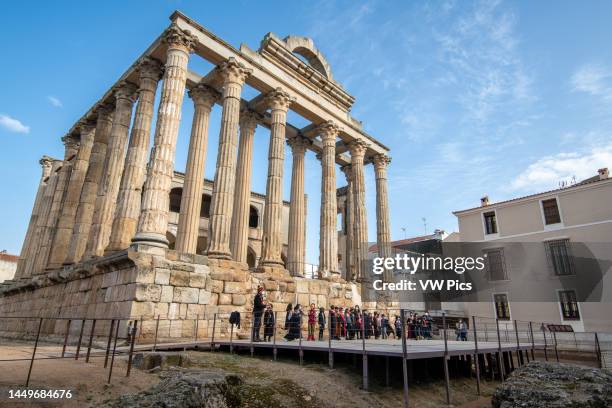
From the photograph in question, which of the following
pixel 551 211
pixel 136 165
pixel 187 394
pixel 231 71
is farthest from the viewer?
pixel 551 211

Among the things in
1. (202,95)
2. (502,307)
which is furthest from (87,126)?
(502,307)

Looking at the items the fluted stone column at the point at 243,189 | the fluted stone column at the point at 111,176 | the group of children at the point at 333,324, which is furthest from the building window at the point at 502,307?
the fluted stone column at the point at 111,176

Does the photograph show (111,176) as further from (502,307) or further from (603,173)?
(603,173)

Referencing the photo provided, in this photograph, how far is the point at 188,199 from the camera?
46.2 feet

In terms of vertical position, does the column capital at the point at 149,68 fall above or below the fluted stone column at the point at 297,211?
above

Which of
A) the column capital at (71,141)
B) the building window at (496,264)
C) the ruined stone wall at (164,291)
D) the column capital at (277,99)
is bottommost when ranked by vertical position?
the ruined stone wall at (164,291)

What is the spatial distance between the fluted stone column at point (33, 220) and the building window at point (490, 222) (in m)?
28.0

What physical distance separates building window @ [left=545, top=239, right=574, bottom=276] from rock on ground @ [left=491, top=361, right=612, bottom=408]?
1705 centimetres

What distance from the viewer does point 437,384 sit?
869cm

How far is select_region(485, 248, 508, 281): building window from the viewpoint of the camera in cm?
2428

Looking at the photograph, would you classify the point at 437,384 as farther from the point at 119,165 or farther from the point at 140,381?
the point at 119,165

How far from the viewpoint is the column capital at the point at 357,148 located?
21391 millimetres

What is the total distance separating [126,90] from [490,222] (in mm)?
23695

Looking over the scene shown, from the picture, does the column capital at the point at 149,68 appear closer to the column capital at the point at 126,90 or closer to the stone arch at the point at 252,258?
the column capital at the point at 126,90
